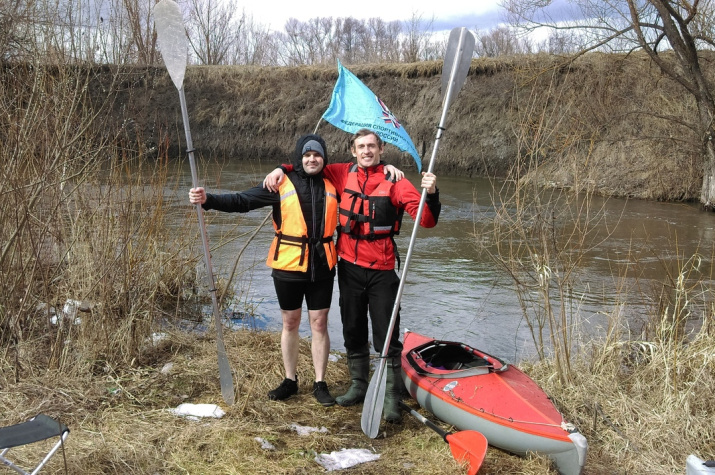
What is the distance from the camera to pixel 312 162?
3.41 metres

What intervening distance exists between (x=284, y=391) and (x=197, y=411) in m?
0.51

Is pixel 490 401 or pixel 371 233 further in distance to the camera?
pixel 371 233

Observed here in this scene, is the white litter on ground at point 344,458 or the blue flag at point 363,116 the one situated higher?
the blue flag at point 363,116

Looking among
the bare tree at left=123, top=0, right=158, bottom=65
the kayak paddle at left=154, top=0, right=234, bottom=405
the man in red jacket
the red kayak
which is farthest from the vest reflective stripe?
the bare tree at left=123, top=0, right=158, bottom=65

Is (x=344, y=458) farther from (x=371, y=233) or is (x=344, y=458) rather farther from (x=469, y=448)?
(x=371, y=233)

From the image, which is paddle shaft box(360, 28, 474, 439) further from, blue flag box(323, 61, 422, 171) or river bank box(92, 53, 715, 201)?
river bank box(92, 53, 715, 201)

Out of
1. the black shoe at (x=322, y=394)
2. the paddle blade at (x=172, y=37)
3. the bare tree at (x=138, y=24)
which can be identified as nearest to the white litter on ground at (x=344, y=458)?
the black shoe at (x=322, y=394)

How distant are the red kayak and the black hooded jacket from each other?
0.89 m

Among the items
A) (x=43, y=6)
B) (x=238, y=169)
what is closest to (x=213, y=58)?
(x=238, y=169)

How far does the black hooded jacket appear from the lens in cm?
343

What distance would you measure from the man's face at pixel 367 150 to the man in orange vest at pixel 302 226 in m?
0.19

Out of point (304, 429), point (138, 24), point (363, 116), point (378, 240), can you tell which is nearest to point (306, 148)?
point (363, 116)

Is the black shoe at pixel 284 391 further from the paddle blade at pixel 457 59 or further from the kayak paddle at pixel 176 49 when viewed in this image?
the paddle blade at pixel 457 59

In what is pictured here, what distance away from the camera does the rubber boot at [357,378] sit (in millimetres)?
3674
